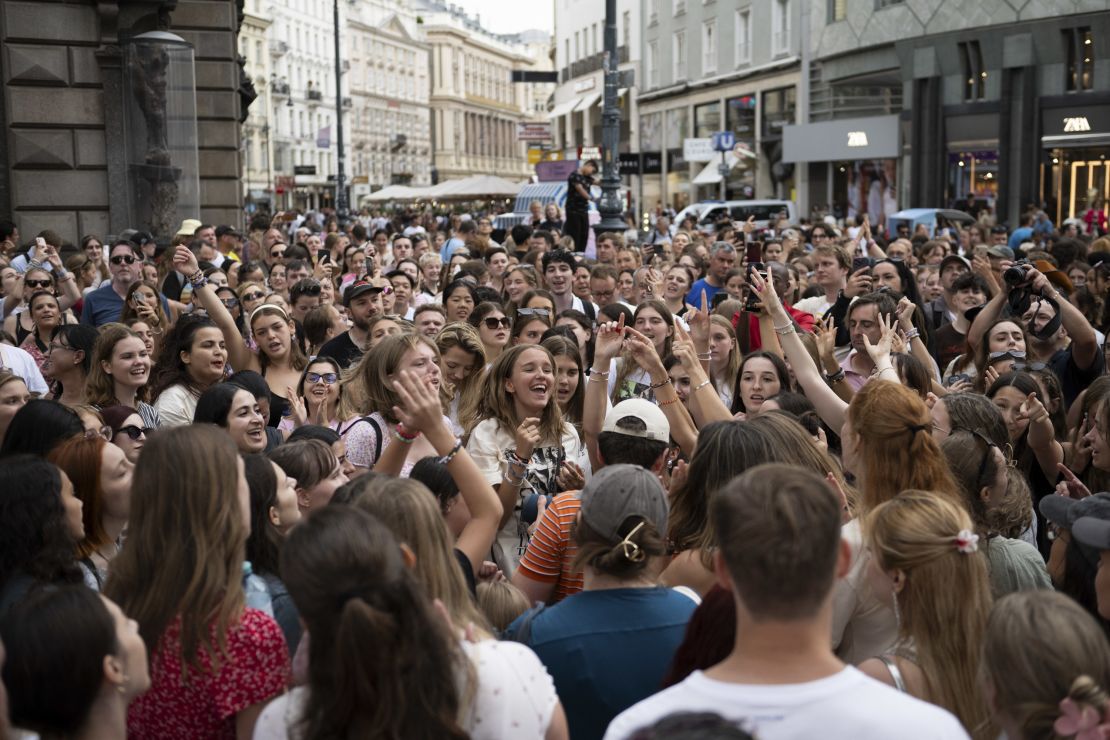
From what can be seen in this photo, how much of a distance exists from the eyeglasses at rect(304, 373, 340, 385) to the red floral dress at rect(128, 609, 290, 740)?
14.0ft

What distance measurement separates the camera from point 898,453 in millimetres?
4605

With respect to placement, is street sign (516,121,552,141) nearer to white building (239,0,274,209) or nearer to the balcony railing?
the balcony railing

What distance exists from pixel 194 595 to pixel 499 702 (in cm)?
93

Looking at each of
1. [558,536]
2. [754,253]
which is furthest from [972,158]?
[558,536]

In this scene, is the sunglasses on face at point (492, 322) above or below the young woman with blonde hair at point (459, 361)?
above

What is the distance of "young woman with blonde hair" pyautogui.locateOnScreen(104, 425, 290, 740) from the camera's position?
3.39m

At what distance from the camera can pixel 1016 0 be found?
3216cm

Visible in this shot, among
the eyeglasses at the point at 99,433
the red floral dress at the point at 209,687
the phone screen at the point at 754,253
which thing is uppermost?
the phone screen at the point at 754,253

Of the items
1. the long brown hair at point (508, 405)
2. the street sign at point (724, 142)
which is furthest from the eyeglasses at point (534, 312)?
the street sign at point (724, 142)

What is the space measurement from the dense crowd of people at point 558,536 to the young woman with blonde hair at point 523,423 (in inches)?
0.6

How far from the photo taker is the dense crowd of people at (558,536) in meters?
2.86

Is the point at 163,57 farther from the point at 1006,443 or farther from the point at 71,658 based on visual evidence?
the point at 71,658

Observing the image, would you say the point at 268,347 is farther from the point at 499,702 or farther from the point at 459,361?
the point at 499,702

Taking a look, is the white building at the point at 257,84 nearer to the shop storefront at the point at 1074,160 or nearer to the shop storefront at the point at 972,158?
the shop storefront at the point at 972,158
